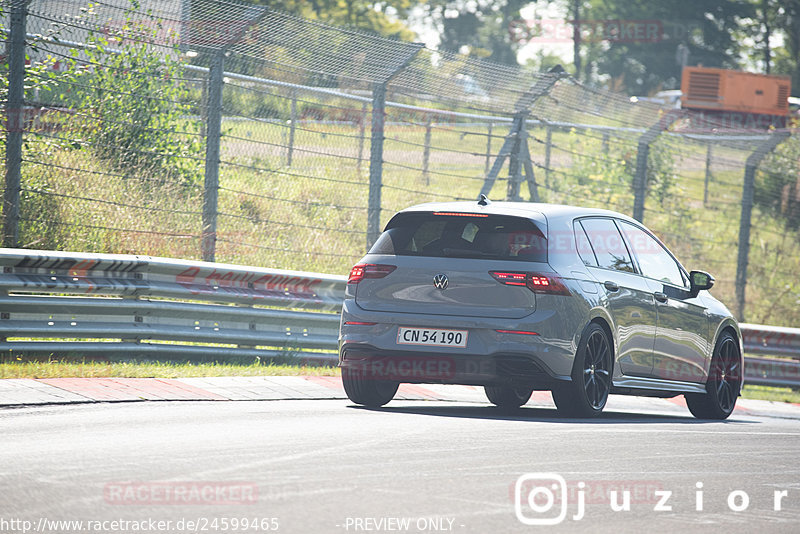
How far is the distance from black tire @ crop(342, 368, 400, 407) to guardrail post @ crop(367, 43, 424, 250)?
14.3 feet

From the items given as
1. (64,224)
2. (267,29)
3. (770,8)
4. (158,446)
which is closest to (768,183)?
A: (267,29)

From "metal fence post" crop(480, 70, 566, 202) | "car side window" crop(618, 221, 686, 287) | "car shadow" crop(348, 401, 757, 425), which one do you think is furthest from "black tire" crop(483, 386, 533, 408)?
"metal fence post" crop(480, 70, 566, 202)

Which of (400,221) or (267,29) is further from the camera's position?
(267,29)

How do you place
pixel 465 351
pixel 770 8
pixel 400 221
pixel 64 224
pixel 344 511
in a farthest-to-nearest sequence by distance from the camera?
pixel 770 8 → pixel 64 224 → pixel 400 221 → pixel 465 351 → pixel 344 511

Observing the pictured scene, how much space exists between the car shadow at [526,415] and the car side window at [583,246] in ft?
3.84

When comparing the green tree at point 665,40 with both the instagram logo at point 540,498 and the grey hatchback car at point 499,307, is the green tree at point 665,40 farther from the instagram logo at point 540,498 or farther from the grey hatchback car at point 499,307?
the instagram logo at point 540,498

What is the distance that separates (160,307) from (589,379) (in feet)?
12.4

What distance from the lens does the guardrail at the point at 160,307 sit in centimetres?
1070

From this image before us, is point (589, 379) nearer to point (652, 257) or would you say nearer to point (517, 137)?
point (652, 257)

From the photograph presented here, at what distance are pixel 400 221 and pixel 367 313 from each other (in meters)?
0.79

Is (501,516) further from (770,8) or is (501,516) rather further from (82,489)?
(770,8)

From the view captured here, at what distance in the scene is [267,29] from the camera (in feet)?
43.7

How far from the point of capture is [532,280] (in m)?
9.43

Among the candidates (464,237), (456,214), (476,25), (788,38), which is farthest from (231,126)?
→ (476,25)
